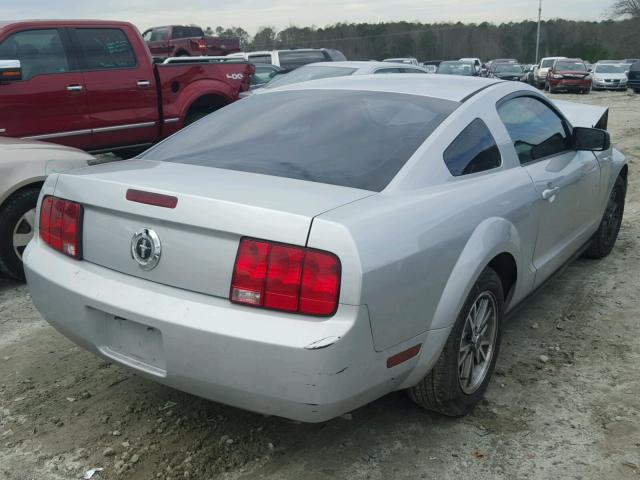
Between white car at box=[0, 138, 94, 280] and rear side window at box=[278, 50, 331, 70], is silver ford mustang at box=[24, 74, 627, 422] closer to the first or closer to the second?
white car at box=[0, 138, 94, 280]

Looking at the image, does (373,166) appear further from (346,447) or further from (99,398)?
(99,398)

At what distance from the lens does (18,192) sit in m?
4.80

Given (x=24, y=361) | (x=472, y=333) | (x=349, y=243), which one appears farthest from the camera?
(x=24, y=361)

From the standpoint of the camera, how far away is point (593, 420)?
3080mm

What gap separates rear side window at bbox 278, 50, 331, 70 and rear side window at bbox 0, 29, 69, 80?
855 cm

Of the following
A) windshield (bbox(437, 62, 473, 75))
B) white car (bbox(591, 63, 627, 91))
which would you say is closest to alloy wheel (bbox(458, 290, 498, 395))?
windshield (bbox(437, 62, 473, 75))

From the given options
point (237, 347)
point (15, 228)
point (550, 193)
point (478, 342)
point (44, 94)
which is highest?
point (44, 94)

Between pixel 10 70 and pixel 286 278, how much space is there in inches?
216

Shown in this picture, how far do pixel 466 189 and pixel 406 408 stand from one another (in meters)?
1.08

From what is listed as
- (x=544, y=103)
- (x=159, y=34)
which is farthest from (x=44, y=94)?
(x=159, y=34)

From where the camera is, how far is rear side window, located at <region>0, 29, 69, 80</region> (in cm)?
709

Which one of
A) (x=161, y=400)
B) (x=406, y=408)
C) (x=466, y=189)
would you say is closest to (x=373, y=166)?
(x=466, y=189)

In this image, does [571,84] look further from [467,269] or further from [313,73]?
[467,269]

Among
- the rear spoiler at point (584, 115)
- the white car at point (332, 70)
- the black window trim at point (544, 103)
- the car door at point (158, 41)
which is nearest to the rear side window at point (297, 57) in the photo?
the white car at point (332, 70)
